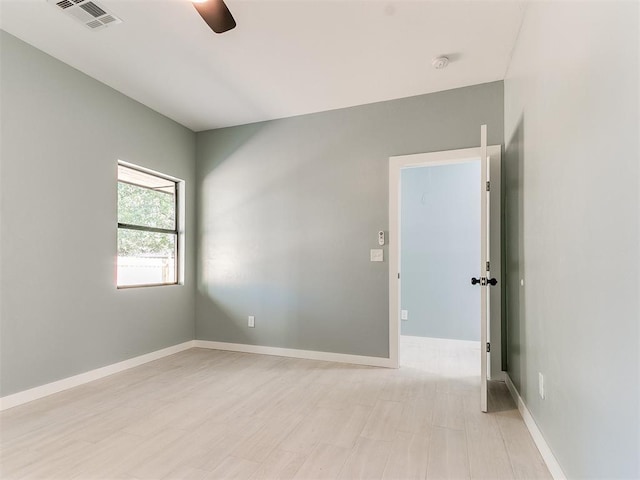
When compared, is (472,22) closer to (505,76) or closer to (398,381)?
(505,76)

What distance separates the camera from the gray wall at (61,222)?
249 centimetres

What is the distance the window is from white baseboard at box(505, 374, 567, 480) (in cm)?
366

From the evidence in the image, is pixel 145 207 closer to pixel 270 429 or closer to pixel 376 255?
pixel 376 255

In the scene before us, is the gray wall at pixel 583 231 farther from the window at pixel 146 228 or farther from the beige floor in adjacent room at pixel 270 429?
the window at pixel 146 228

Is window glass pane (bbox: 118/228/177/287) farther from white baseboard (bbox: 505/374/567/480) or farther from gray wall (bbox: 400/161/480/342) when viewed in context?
white baseboard (bbox: 505/374/567/480)

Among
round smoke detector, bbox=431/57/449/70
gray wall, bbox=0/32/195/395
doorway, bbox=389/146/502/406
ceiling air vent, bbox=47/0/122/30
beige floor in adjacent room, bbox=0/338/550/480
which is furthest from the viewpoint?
doorway, bbox=389/146/502/406

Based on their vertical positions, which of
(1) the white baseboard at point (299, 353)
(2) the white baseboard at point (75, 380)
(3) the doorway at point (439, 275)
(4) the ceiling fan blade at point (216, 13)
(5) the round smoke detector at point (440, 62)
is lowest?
(1) the white baseboard at point (299, 353)

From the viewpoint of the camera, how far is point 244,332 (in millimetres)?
4043

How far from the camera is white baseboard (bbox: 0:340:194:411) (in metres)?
2.47

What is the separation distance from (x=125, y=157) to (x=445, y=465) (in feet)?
12.2

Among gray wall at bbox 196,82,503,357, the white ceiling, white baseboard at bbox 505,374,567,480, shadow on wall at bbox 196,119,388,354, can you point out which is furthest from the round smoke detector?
white baseboard at bbox 505,374,567,480

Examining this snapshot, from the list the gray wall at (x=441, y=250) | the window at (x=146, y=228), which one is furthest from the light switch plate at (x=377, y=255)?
the window at (x=146, y=228)

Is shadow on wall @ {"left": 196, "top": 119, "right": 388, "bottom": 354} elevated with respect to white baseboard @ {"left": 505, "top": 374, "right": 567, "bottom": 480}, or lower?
elevated

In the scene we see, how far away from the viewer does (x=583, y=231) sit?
1.33 metres
